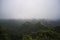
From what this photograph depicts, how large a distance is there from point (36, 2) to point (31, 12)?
0.17m

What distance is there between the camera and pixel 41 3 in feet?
5.43

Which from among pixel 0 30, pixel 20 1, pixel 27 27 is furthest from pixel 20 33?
pixel 20 1

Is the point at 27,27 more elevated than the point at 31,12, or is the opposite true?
the point at 31,12

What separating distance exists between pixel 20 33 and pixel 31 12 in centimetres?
34

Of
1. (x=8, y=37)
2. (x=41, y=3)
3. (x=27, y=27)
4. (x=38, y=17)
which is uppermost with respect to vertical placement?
(x=41, y=3)

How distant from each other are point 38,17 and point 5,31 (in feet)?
1.68

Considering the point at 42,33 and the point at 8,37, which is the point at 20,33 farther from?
the point at 42,33

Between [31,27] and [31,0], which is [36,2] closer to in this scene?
[31,0]

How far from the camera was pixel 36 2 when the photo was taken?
1.65 meters

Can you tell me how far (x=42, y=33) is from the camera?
1605 mm

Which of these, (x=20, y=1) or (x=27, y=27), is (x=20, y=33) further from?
(x=20, y=1)

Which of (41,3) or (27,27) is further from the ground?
(41,3)

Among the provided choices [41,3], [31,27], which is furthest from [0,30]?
[41,3]

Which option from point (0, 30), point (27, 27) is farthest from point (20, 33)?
point (0, 30)
